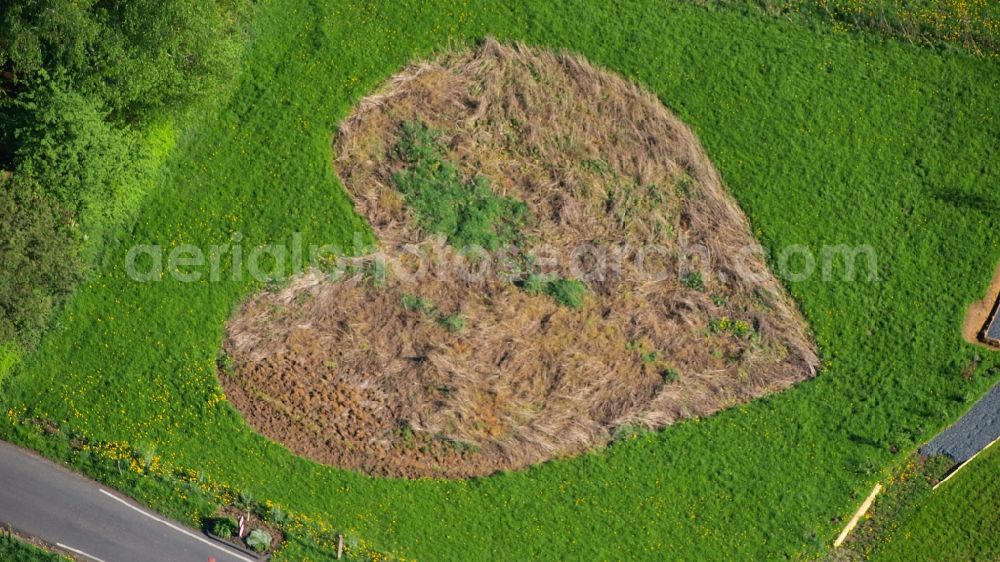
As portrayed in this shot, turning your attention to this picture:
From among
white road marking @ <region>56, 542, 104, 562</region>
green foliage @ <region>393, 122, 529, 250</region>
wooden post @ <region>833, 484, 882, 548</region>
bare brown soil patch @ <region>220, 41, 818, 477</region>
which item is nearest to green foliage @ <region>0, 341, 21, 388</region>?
white road marking @ <region>56, 542, 104, 562</region>

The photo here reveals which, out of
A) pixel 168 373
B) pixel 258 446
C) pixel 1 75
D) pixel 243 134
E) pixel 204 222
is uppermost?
pixel 1 75

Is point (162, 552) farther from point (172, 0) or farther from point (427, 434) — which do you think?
point (172, 0)

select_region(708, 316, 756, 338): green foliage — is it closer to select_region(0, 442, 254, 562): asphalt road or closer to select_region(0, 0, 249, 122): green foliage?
select_region(0, 442, 254, 562): asphalt road

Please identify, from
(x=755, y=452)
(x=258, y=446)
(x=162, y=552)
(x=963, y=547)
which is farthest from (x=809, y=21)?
(x=162, y=552)

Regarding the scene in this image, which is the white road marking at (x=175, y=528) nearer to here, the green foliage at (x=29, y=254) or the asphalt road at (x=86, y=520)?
the asphalt road at (x=86, y=520)

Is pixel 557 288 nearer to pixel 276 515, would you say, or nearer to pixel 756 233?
pixel 756 233

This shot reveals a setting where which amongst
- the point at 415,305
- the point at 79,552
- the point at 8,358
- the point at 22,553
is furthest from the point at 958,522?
the point at 8,358
